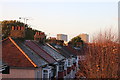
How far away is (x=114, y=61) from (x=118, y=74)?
1116 mm

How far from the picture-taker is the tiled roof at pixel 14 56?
1228 centimetres

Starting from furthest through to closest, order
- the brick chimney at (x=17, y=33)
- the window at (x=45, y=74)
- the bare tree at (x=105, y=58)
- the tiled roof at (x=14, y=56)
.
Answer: the brick chimney at (x=17, y=33) < the window at (x=45, y=74) < the bare tree at (x=105, y=58) < the tiled roof at (x=14, y=56)

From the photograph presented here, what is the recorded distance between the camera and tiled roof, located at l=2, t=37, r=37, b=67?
12.3 meters

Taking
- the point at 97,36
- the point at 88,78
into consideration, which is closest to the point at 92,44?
the point at 97,36

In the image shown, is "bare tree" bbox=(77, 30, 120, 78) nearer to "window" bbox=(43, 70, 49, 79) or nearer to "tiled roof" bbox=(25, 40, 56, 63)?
"window" bbox=(43, 70, 49, 79)

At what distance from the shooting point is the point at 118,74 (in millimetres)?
13656

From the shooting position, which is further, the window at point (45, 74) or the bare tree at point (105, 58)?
the window at point (45, 74)

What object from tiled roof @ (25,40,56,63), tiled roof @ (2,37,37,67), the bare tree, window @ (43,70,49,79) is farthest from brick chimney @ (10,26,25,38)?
the bare tree

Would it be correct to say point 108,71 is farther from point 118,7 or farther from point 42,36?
point 42,36

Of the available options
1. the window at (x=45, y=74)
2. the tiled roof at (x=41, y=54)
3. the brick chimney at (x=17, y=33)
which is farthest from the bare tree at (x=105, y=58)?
the brick chimney at (x=17, y=33)

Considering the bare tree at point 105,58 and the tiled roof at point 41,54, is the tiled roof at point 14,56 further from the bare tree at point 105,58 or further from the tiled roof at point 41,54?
Answer: the bare tree at point 105,58

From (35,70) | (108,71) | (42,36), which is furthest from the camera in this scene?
(42,36)

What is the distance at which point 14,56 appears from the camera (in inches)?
513

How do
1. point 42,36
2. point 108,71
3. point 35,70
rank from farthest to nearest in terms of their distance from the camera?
point 42,36 < point 108,71 < point 35,70
